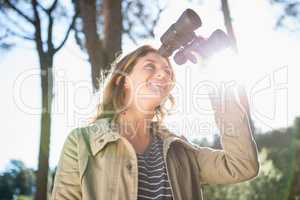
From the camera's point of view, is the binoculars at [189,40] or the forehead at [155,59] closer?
the binoculars at [189,40]

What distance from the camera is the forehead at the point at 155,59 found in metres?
1.79

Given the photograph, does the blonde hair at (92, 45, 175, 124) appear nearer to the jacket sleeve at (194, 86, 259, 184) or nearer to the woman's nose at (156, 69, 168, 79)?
the woman's nose at (156, 69, 168, 79)

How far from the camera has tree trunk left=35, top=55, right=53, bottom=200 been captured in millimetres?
5281

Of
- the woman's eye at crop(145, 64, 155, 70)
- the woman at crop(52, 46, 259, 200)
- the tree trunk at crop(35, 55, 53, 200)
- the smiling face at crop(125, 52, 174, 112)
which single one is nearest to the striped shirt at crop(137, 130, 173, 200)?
the woman at crop(52, 46, 259, 200)

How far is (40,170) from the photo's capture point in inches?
210

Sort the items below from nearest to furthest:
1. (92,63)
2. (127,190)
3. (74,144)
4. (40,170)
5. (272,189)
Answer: (127,190)
(74,144)
(92,63)
(40,170)
(272,189)

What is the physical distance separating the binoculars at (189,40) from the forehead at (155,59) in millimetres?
48

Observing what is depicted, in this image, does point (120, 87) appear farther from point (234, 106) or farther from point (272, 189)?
point (272, 189)

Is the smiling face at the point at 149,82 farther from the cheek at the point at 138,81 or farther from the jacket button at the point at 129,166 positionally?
the jacket button at the point at 129,166

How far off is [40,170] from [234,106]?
4017mm

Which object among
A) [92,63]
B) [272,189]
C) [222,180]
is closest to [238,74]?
[222,180]

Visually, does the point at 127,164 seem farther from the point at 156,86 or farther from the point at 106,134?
the point at 156,86

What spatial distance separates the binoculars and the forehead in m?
0.05

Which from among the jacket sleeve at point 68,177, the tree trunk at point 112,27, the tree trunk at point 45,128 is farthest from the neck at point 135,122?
the tree trunk at point 45,128
